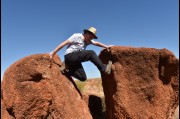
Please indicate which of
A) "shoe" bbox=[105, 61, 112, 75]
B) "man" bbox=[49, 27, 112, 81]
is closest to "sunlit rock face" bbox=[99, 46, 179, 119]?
"shoe" bbox=[105, 61, 112, 75]

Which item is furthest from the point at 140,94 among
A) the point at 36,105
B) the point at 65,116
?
the point at 36,105

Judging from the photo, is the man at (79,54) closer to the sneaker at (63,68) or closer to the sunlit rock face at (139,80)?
the sneaker at (63,68)

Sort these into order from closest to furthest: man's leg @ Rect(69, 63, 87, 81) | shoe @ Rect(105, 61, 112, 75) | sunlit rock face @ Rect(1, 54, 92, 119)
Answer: sunlit rock face @ Rect(1, 54, 92, 119) < man's leg @ Rect(69, 63, 87, 81) < shoe @ Rect(105, 61, 112, 75)

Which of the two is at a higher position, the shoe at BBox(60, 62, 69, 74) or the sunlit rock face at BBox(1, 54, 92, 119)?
the shoe at BBox(60, 62, 69, 74)

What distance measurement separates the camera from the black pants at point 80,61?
11.1 meters

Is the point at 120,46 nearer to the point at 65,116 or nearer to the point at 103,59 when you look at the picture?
the point at 103,59

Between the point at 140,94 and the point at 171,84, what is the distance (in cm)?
125

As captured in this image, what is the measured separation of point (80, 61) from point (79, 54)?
26 centimetres

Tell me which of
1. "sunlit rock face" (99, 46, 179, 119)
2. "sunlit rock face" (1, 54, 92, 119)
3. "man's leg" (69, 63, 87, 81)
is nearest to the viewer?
"sunlit rock face" (1, 54, 92, 119)

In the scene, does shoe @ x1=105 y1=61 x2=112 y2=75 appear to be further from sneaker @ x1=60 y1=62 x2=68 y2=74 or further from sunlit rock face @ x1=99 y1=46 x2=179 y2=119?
sneaker @ x1=60 y1=62 x2=68 y2=74

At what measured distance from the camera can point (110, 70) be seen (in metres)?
11.7

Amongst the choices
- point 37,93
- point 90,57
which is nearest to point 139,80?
point 90,57

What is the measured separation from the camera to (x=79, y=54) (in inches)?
438

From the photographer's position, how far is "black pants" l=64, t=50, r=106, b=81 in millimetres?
11123
